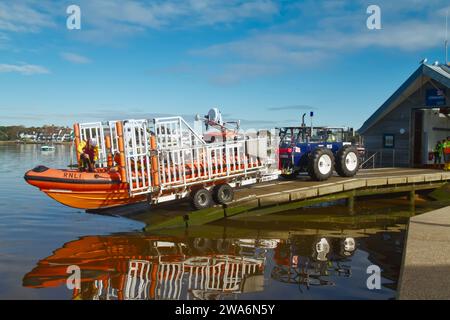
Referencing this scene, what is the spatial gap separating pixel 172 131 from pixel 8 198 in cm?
956

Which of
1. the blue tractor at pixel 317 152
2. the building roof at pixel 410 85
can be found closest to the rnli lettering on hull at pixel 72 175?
the blue tractor at pixel 317 152

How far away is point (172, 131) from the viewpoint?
11.2m

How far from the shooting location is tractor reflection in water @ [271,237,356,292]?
7.15 meters

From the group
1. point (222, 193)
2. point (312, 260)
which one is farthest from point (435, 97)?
point (312, 260)

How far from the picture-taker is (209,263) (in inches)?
319

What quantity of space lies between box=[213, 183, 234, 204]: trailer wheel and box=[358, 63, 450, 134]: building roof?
36.9 ft

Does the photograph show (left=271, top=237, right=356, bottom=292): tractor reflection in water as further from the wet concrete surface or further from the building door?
the building door

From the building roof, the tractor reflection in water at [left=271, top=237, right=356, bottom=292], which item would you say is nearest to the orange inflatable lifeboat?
the tractor reflection in water at [left=271, top=237, right=356, bottom=292]

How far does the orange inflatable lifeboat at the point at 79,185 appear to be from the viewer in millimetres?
10539

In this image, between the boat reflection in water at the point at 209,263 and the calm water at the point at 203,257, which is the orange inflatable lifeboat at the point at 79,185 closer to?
the calm water at the point at 203,257

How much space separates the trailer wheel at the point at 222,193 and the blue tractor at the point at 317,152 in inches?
124

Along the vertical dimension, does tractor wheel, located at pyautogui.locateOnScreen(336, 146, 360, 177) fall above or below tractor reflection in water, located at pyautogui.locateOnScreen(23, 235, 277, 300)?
above

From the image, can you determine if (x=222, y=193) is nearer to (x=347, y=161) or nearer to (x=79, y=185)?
(x=79, y=185)
